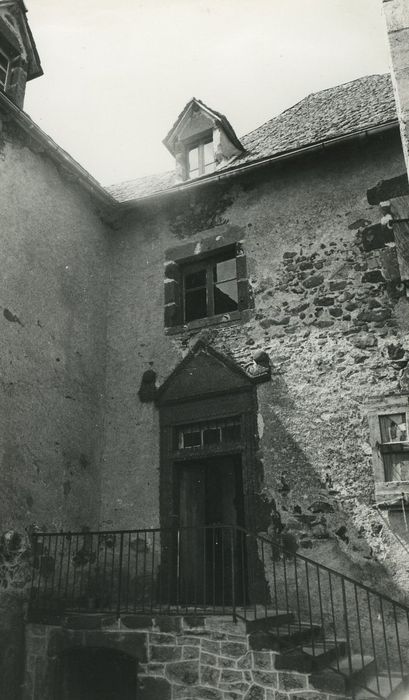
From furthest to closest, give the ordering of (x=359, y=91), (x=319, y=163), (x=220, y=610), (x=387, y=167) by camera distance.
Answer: (x=359, y=91) → (x=319, y=163) → (x=387, y=167) → (x=220, y=610)

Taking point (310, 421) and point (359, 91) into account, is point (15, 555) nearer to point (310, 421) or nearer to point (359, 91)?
point (310, 421)

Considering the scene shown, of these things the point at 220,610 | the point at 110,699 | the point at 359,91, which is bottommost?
the point at 110,699

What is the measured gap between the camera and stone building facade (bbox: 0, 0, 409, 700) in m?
6.97

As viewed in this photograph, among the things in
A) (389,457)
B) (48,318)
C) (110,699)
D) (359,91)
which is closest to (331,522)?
(389,457)

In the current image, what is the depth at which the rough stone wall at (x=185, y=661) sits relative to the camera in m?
5.23

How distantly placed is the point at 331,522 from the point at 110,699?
130 inches

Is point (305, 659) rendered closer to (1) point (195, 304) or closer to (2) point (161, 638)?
(2) point (161, 638)

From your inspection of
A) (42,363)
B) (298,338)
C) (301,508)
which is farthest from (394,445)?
(42,363)

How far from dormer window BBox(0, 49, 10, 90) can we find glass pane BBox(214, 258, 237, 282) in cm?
416

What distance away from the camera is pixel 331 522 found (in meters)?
7.00

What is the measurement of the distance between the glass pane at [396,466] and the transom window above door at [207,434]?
2.03m

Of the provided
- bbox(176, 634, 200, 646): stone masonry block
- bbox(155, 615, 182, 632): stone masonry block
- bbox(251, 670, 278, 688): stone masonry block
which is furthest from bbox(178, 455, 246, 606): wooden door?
bbox(251, 670, 278, 688): stone masonry block

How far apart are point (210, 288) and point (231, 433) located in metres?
2.35

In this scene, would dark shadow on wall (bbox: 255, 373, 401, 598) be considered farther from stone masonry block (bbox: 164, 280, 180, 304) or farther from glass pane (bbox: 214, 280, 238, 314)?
stone masonry block (bbox: 164, 280, 180, 304)
